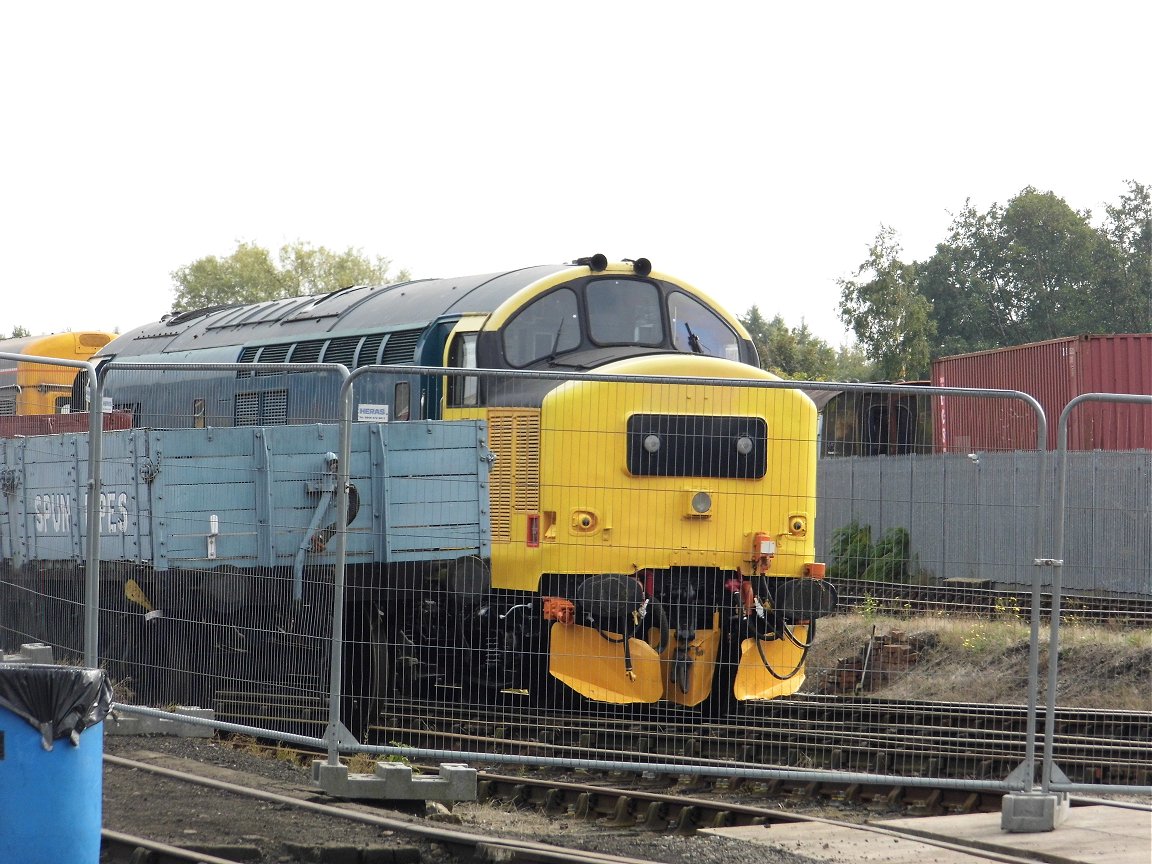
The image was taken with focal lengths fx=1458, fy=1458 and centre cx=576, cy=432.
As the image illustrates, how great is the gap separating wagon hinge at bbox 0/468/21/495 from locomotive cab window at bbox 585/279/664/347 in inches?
200

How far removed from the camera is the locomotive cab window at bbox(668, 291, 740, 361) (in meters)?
12.5

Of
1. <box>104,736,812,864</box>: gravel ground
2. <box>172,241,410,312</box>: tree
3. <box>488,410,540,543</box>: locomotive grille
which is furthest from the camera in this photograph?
<box>172,241,410,312</box>: tree

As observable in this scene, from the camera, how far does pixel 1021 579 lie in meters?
9.53

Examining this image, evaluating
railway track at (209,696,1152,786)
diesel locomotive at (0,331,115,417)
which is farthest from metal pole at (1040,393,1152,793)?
diesel locomotive at (0,331,115,417)

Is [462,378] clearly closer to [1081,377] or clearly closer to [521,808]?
[521,808]

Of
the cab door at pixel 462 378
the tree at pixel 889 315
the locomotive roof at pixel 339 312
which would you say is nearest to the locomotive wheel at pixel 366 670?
the cab door at pixel 462 378

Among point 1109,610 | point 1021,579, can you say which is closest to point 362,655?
point 1021,579

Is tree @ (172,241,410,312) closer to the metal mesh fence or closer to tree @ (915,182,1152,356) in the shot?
tree @ (915,182,1152,356)

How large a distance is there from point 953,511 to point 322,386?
18.2 ft

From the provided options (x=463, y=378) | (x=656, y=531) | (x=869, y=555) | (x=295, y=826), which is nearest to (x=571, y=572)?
(x=656, y=531)

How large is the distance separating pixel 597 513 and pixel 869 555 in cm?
191

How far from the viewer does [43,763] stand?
5.98 meters

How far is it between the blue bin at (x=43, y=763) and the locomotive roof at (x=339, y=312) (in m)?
6.39

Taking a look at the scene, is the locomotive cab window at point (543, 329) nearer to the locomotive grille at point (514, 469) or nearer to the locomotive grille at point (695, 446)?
the locomotive grille at point (514, 469)
